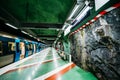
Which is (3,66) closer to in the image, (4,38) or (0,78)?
(4,38)

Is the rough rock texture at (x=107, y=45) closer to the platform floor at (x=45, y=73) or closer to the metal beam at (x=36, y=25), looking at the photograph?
the platform floor at (x=45, y=73)

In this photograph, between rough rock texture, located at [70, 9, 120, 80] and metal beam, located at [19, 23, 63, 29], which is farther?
metal beam, located at [19, 23, 63, 29]

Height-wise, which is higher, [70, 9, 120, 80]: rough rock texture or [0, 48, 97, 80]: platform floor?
[70, 9, 120, 80]: rough rock texture

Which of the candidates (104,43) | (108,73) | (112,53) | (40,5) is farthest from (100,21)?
(40,5)

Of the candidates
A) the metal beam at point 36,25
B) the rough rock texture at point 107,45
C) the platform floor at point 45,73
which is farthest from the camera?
the metal beam at point 36,25

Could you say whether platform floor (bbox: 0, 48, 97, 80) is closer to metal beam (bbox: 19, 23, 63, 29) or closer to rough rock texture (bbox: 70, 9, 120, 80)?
rough rock texture (bbox: 70, 9, 120, 80)

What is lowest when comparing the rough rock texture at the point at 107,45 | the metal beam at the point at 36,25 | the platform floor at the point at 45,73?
the platform floor at the point at 45,73

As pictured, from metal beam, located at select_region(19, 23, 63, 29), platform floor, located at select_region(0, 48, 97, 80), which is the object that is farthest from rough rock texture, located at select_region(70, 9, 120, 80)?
metal beam, located at select_region(19, 23, 63, 29)

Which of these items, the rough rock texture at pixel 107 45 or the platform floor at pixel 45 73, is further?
the platform floor at pixel 45 73

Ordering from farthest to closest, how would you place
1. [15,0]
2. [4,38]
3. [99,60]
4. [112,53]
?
[4,38] < [15,0] < [99,60] < [112,53]

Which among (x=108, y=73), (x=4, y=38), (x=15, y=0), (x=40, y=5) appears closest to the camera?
(x=108, y=73)

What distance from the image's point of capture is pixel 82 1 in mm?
4285

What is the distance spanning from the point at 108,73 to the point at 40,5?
15.0ft

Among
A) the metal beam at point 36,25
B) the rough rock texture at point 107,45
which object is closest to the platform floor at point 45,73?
the rough rock texture at point 107,45
